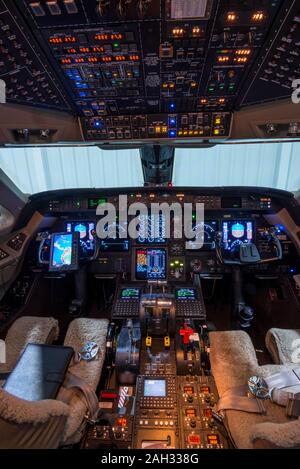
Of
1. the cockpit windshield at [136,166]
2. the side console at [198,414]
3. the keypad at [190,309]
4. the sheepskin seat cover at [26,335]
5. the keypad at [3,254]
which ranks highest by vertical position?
the cockpit windshield at [136,166]

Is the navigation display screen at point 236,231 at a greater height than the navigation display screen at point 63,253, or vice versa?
the navigation display screen at point 236,231

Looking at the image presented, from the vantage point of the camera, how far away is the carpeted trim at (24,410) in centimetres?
113

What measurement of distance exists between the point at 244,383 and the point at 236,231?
1.73 metres

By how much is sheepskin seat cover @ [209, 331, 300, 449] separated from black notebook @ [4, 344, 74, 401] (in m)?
1.04

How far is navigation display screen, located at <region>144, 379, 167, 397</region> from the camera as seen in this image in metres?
1.95

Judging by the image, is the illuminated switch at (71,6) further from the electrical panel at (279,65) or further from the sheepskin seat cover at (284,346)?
the sheepskin seat cover at (284,346)

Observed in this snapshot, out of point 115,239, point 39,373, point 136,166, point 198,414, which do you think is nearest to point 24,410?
point 39,373

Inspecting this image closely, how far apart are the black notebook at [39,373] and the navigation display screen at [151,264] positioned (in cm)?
126

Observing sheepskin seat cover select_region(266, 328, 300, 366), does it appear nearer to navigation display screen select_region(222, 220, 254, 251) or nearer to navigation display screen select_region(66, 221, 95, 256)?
navigation display screen select_region(222, 220, 254, 251)

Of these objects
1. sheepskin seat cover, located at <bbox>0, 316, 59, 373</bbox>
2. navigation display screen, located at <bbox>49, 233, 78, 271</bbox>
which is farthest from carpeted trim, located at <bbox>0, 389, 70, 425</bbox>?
navigation display screen, located at <bbox>49, 233, 78, 271</bbox>

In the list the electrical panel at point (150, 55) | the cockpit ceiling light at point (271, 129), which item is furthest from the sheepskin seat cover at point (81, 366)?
the cockpit ceiling light at point (271, 129)

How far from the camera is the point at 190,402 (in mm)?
1904
